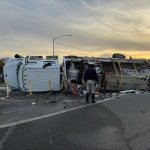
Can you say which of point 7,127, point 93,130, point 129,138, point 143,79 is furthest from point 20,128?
point 143,79

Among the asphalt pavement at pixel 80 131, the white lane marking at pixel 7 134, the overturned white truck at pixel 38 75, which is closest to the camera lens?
the asphalt pavement at pixel 80 131

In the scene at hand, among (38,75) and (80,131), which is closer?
(80,131)

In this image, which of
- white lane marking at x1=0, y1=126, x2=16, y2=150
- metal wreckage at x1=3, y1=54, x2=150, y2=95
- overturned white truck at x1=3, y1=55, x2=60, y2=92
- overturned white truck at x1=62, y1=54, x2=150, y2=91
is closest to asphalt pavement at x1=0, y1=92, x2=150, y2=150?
white lane marking at x1=0, y1=126, x2=16, y2=150

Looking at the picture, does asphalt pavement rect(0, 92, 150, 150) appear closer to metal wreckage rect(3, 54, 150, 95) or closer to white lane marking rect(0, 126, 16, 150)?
white lane marking rect(0, 126, 16, 150)

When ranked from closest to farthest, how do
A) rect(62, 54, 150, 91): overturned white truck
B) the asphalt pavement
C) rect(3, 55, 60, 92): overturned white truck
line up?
1. the asphalt pavement
2. rect(3, 55, 60, 92): overturned white truck
3. rect(62, 54, 150, 91): overturned white truck

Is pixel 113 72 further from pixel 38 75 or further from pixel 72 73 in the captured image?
pixel 38 75

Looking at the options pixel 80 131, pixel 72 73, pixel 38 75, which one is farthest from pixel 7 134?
pixel 72 73

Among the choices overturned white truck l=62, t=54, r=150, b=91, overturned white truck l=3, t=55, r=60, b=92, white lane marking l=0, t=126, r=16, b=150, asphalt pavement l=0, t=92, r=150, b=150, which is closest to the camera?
asphalt pavement l=0, t=92, r=150, b=150

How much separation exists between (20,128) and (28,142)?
249cm

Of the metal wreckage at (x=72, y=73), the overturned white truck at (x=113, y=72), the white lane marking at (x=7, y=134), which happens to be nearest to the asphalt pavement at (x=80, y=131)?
the white lane marking at (x=7, y=134)

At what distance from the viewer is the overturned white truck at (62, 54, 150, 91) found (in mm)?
31342

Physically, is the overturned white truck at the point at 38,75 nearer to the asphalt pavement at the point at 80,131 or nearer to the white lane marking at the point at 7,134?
the asphalt pavement at the point at 80,131

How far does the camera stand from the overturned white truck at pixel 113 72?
31.3 metres

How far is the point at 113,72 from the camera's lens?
32562 mm
